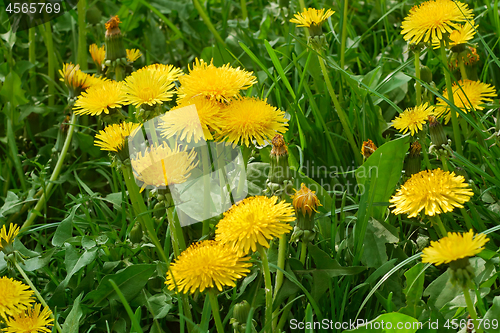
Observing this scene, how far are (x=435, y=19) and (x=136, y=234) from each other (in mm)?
1006

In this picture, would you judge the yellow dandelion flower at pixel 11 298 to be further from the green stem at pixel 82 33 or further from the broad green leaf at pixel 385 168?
the green stem at pixel 82 33

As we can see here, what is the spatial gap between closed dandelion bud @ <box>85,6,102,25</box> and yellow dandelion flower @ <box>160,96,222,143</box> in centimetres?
111

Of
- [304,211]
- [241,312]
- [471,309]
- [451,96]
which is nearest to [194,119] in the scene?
[304,211]

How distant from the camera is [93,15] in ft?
6.81

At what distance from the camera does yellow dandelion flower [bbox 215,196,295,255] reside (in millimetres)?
960

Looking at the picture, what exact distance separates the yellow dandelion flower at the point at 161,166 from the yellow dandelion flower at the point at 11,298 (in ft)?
1.17

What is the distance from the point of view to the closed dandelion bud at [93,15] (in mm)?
2059

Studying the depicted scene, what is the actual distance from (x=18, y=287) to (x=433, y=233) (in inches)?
39.4

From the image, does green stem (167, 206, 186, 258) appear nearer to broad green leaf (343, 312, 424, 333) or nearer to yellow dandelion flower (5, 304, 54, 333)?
yellow dandelion flower (5, 304, 54, 333)

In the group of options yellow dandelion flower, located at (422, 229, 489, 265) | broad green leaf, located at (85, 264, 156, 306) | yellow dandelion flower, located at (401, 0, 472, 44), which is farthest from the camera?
yellow dandelion flower, located at (401, 0, 472, 44)

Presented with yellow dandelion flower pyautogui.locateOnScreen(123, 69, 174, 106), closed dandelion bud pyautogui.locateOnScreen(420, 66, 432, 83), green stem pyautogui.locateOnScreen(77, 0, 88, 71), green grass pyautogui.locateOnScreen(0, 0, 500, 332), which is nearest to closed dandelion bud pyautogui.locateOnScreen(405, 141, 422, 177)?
green grass pyautogui.locateOnScreen(0, 0, 500, 332)

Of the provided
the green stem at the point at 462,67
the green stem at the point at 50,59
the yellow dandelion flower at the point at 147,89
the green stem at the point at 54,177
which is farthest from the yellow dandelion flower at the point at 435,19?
the green stem at the point at 50,59

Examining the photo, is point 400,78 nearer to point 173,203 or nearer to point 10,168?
point 173,203

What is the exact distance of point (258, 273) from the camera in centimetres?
122
